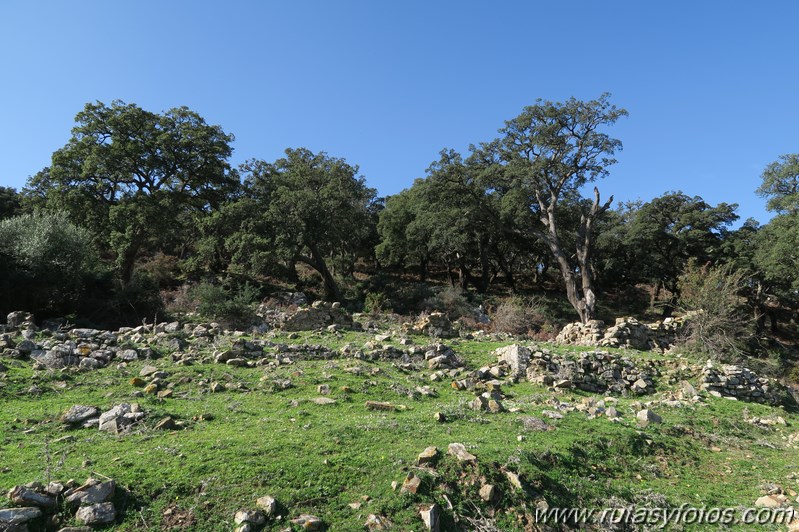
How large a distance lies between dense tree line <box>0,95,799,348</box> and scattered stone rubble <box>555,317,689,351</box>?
145 inches

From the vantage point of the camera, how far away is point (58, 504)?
4148 mm

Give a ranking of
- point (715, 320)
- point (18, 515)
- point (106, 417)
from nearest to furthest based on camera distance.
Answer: point (18, 515) < point (106, 417) < point (715, 320)

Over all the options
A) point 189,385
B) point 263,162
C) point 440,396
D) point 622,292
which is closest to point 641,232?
point 622,292

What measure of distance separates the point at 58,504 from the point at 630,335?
620 inches

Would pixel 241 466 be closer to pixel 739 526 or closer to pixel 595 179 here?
pixel 739 526

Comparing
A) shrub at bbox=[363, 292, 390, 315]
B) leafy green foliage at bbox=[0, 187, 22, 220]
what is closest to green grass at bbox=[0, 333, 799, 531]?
shrub at bbox=[363, 292, 390, 315]

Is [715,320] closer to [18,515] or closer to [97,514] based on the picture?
[97,514]

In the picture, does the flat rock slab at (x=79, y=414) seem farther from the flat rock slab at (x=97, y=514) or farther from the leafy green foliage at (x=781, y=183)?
the leafy green foliage at (x=781, y=183)

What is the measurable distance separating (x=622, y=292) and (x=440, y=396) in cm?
3594

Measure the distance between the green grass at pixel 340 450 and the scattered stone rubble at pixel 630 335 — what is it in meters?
5.93

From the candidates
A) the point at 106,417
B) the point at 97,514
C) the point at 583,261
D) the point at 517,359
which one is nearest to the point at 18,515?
the point at 97,514

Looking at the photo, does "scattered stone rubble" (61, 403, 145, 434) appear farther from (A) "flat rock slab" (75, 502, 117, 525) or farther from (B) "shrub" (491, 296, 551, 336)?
(B) "shrub" (491, 296, 551, 336)

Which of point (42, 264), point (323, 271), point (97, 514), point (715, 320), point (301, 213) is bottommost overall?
point (97, 514)

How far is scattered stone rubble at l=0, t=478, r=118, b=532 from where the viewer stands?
3.90m
